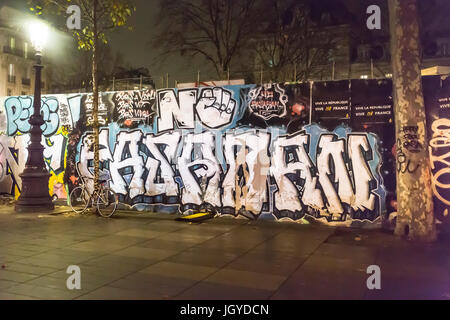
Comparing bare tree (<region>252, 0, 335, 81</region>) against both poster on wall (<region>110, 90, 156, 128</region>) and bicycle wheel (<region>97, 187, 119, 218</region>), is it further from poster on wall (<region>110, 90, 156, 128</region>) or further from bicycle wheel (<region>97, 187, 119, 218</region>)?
bicycle wheel (<region>97, 187, 119, 218</region>)

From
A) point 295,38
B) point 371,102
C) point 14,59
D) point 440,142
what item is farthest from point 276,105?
point 14,59

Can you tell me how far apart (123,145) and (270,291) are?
774 cm

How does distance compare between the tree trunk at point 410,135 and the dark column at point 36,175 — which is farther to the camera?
the dark column at point 36,175

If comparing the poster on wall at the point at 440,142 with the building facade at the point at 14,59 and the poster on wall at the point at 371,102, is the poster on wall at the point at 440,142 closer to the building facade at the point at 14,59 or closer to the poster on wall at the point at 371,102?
the poster on wall at the point at 371,102

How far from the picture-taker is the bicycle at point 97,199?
432 inches

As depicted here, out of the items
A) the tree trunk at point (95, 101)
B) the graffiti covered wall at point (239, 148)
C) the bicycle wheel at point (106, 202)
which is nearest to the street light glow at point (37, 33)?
the tree trunk at point (95, 101)

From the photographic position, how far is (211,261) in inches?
265

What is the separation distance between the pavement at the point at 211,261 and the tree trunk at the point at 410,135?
49 centimetres

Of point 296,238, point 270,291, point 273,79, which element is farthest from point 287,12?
point 270,291

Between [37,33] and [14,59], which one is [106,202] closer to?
[37,33]

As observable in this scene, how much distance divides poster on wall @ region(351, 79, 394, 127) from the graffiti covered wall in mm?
22

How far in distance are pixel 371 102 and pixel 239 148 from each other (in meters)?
3.28

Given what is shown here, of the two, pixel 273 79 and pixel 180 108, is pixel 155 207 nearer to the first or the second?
pixel 180 108
